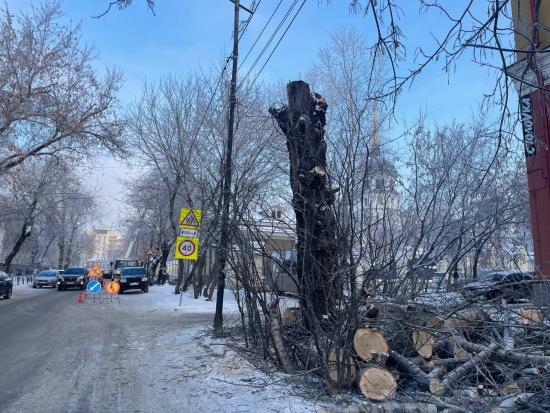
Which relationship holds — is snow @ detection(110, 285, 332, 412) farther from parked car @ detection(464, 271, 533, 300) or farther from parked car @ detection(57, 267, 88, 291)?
parked car @ detection(57, 267, 88, 291)

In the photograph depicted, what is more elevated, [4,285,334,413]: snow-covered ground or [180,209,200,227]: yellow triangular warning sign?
[180,209,200,227]: yellow triangular warning sign

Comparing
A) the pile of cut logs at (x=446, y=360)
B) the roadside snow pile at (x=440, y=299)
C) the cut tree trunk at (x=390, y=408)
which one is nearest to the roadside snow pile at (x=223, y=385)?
the cut tree trunk at (x=390, y=408)

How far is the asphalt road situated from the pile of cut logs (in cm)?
258

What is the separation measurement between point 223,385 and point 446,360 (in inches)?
111

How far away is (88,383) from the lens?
6688 millimetres

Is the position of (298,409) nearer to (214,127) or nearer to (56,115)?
(214,127)

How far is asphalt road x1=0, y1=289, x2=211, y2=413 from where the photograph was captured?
19.2 feet

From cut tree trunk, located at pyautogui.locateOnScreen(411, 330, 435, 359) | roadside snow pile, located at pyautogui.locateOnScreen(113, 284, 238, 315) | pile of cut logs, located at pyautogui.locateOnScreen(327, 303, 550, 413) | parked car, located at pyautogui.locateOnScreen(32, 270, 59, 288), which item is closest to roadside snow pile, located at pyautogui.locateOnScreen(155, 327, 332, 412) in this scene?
pile of cut logs, located at pyautogui.locateOnScreen(327, 303, 550, 413)

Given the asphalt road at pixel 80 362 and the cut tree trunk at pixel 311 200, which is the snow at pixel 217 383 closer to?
the asphalt road at pixel 80 362

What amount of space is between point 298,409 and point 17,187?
2485cm

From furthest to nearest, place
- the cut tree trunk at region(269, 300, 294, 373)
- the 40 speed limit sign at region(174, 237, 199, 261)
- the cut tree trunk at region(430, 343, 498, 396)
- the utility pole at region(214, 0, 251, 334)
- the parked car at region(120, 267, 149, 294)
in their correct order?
the parked car at region(120, 267, 149, 294) → the 40 speed limit sign at region(174, 237, 199, 261) → the utility pole at region(214, 0, 251, 334) → the cut tree trunk at region(269, 300, 294, 373) → the cut tree trunk at region(430, 343, 498, 396)

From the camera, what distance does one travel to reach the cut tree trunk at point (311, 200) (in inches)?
266

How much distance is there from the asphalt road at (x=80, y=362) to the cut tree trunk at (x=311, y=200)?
8.20ft

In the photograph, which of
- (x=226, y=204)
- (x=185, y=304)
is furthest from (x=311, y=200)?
(x=185, y=304)
